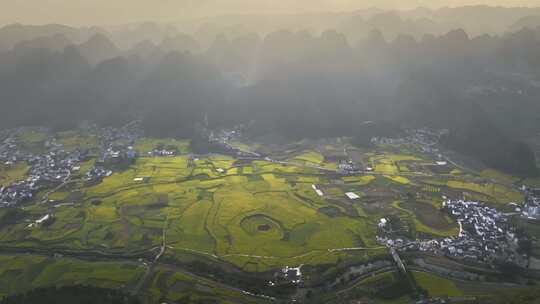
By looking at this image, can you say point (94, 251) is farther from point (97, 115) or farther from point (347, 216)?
point (97, 115)

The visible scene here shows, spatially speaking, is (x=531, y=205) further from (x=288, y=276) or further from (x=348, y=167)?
(x=288, y=276)

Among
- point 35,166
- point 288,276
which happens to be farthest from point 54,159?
point 288,276

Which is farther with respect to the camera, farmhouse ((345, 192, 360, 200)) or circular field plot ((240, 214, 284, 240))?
farmhouse ((345, 192, 360, 200))

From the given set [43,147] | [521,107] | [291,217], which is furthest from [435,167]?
[43,147]

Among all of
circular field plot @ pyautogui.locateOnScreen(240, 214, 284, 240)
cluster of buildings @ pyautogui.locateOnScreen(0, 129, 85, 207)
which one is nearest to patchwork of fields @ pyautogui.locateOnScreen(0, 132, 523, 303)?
circular field plot @ pyautogui.locateOnScreen(240, 214, 284, 240)

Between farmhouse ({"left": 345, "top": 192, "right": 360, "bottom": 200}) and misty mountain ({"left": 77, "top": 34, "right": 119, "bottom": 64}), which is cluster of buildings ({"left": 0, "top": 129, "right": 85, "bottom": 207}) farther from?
misty mountain ({"left": 77, "top": 34, "right": 119, "bottom": 64})

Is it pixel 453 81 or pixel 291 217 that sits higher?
pixel 453 81

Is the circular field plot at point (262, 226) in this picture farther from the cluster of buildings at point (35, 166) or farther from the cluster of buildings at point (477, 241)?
the cluster of buildings at point (35, 166)
